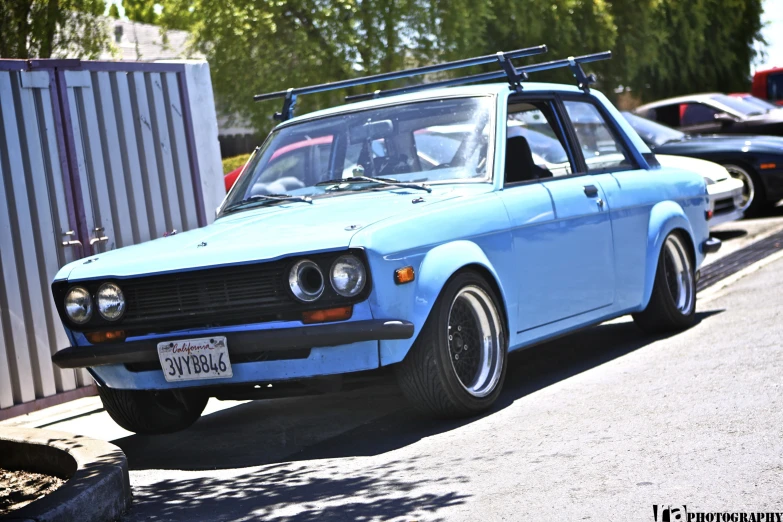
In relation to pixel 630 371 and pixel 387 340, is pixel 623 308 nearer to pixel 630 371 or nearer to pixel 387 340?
pixel 630 371

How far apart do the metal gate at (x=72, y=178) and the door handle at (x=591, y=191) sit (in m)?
3.39

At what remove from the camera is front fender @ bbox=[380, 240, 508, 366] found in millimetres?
5992

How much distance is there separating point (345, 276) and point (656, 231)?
10.2ft

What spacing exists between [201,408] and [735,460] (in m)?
3.37

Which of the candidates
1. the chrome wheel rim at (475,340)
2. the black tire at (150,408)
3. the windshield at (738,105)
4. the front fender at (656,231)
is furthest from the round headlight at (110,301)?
the windshield at (738,105)

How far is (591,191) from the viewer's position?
7746mm

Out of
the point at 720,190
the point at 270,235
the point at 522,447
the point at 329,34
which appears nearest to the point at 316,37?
the point at 329,34

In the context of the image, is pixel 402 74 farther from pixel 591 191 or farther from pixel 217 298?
pixel 217 298

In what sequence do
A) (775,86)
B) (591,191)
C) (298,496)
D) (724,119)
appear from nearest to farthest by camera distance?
(298,496) → (591,191) → (724,119) → (775,86)

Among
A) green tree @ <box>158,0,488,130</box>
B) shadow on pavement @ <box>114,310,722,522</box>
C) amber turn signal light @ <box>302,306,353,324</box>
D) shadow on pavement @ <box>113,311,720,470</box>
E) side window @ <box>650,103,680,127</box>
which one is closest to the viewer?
shadow on pavement @ <box>114,310,722,522</box>

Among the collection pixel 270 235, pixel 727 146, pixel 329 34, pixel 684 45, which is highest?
pixel 329 34

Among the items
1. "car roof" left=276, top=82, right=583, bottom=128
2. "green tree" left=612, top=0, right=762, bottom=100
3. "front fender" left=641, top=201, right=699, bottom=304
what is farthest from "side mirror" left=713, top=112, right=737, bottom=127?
"green tree" left=612, top=0, right=762, bottom=100

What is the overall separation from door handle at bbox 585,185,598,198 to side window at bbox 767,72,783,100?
24200mm

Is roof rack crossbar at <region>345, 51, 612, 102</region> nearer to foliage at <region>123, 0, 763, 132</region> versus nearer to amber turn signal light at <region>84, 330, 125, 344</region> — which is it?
amber turn signal light at <region>84, 330, 125, 344</region>
